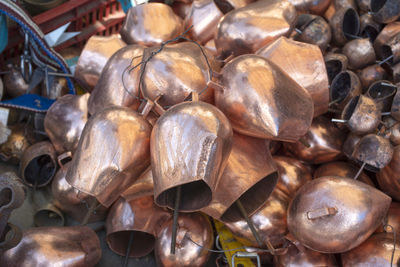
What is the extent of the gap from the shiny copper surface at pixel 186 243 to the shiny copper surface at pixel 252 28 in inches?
22.5

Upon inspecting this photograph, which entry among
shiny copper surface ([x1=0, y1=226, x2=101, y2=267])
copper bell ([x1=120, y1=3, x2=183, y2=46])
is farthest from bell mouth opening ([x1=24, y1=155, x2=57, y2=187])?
copper bell ([x1=120, y1=3, x2=183, y2=46])

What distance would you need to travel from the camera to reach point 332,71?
1.46 m

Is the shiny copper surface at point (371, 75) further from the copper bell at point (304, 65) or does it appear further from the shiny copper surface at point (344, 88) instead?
the copper bell at point (304, 65)

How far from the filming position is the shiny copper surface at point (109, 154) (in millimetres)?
834

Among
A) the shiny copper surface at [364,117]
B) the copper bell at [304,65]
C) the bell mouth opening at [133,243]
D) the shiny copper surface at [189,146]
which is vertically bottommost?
the bell mouth opening at [133,243]

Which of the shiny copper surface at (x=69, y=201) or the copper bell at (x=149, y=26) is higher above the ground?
the copper bell at (x=149, y=26)

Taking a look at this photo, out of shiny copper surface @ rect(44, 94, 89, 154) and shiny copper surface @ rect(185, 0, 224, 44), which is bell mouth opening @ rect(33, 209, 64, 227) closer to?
shiny copper surface @ rect(44, 94, 89, 154)

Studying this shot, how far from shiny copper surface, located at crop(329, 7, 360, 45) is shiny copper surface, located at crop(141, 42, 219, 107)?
0.74 meters

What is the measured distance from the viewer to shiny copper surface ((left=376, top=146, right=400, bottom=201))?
111 cm

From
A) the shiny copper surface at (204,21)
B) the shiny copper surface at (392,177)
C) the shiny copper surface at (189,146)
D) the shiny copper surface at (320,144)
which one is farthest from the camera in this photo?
the shiny copper surface at (204,21)

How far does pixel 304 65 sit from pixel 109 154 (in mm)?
634

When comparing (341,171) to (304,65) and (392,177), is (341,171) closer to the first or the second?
(392,177)

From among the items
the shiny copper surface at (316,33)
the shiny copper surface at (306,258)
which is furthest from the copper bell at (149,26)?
the shiny copper surface at (306,258)

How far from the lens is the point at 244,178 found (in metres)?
0.93
